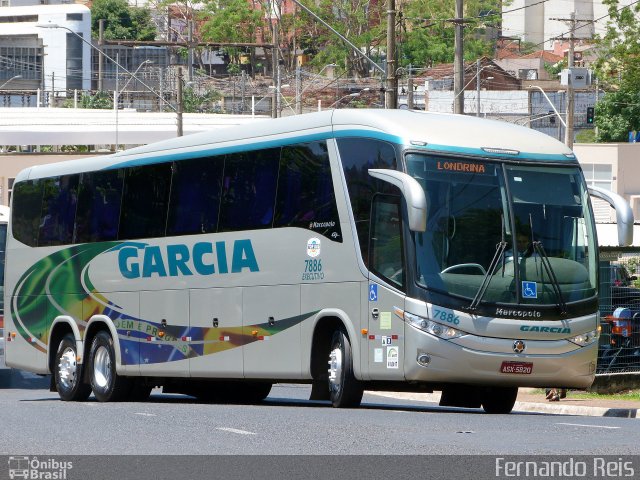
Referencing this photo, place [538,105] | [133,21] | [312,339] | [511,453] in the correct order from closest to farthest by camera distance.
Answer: [511,453] → [312,339] → [538,105] → [133,21]

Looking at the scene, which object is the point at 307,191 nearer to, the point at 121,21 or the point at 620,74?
the point at 620,74

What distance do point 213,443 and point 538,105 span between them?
8969 cm

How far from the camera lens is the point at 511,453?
11.5 metres

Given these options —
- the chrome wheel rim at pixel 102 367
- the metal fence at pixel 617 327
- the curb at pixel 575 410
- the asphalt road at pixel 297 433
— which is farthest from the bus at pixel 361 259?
the metal fence at pixel 617 327

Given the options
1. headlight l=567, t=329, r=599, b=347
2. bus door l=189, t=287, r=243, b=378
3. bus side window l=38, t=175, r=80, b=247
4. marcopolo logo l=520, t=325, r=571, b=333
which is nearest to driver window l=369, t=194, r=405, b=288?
marcopolo logo l=520, t=325, r=571, b=333

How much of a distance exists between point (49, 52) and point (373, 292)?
109221mm

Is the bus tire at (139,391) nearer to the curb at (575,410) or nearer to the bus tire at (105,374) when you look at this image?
the bus tire at (105,374)

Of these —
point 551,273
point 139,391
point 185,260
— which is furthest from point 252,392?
point 551,273

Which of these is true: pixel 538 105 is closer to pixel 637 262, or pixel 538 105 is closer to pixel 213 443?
pixel 637 262

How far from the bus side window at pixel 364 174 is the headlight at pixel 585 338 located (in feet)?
8.52

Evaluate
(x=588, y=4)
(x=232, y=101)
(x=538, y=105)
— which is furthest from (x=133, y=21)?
(x=538, y=105)

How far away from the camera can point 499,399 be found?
1841 cm

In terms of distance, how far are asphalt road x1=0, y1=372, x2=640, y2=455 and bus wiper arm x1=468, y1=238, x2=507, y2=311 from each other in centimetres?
130

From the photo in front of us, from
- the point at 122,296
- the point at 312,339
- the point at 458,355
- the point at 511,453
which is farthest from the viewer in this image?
the point at 122,296
